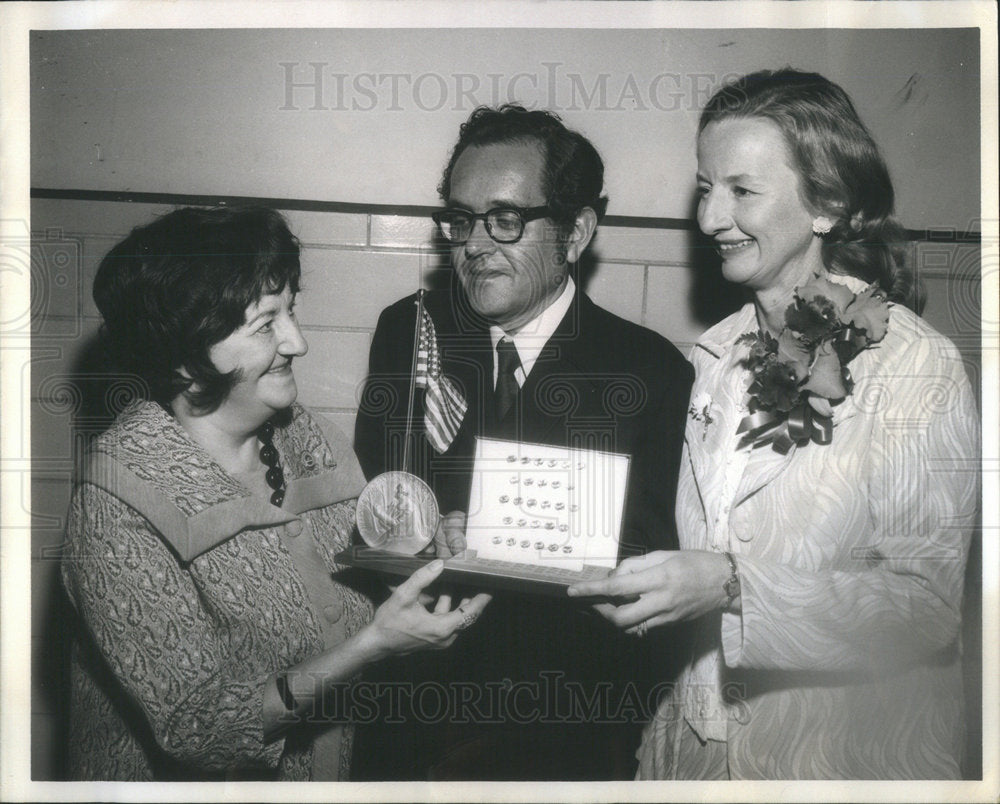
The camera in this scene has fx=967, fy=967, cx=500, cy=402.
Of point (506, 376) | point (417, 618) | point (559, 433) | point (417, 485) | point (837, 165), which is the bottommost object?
point (417, 618)

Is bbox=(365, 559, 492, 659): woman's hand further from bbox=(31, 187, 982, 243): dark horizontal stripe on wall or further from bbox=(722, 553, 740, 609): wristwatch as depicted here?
bbox=(31, 187, 982, 243): dark horizontal stripe on wall

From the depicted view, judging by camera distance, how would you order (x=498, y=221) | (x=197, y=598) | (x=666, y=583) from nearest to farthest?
(x=197, y=598)
(x=666, y=583)
(x=498, y=221)

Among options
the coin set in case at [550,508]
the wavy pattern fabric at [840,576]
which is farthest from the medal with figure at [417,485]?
the wavy pattern fabric at [840,576]

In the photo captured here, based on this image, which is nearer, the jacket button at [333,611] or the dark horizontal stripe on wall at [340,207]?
the jacket button at [333,611]

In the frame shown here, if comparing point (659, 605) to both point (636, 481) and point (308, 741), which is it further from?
point (308, 741)

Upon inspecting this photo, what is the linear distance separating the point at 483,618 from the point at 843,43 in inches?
61.8

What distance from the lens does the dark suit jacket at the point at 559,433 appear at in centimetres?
216

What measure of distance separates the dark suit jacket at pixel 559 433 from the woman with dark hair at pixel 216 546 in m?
0.12

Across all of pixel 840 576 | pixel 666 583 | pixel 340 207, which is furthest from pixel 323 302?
pixel 840 576

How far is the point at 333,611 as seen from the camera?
2059mm

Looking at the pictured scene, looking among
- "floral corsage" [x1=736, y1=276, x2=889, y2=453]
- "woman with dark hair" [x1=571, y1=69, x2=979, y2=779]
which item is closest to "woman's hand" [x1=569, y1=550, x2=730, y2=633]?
"woman with dark hair" [x1=571, y1=69, x2=979, y2=779]

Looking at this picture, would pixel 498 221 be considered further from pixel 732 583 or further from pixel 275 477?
pixel 732 583

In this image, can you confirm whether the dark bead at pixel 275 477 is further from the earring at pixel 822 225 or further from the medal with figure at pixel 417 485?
the earring at pixel 822 225

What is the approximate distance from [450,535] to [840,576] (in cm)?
84
